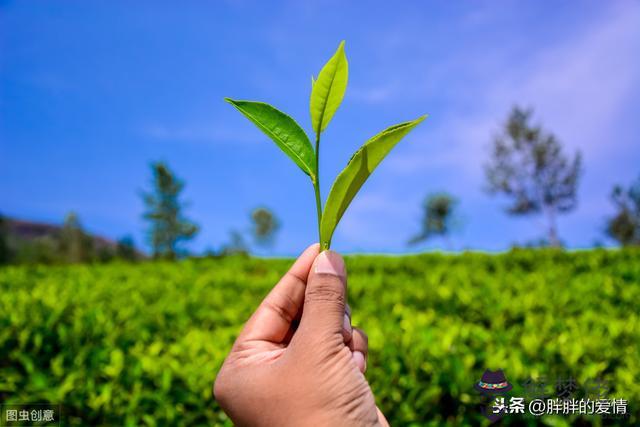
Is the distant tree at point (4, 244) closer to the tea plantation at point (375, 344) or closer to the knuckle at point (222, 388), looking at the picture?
the tea plantation at point (375, 344)

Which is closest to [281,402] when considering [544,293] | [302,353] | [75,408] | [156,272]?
[302,353]

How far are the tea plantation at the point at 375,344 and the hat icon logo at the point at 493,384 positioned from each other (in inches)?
2.1

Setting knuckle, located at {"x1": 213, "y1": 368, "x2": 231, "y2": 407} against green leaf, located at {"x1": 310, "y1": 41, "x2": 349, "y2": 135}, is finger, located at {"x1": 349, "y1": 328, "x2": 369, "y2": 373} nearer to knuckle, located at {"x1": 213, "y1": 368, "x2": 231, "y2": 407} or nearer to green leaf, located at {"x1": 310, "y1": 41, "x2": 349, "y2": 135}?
knuckle, located at {"x1": 213, "y1": 368, "x2": 231, "y2": 407}

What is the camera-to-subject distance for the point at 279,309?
1772mm

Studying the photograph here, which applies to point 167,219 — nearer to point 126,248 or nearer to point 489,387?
point 126,248

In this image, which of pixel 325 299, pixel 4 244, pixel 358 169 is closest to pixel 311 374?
pixel 325 299

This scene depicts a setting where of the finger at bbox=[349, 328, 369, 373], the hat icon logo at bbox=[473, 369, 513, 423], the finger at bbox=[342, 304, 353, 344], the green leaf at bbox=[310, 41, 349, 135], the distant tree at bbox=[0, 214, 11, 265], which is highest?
the distant tree at bbox=[0, 214, 11, 265]

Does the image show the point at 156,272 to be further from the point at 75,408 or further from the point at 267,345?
the point at 267,345

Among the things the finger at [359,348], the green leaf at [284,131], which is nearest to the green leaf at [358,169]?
the green leaf at [284,131]

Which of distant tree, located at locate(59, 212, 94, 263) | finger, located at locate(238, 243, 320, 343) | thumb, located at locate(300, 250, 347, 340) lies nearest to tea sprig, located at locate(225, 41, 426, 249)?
thumb, located at locate(300, 250, 347, 340)

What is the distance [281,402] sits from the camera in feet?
5.06

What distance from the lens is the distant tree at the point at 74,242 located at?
2545 centimetres

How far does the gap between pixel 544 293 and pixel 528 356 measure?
1954 millimetres

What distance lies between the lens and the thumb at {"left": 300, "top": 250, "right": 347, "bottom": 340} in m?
1.55
